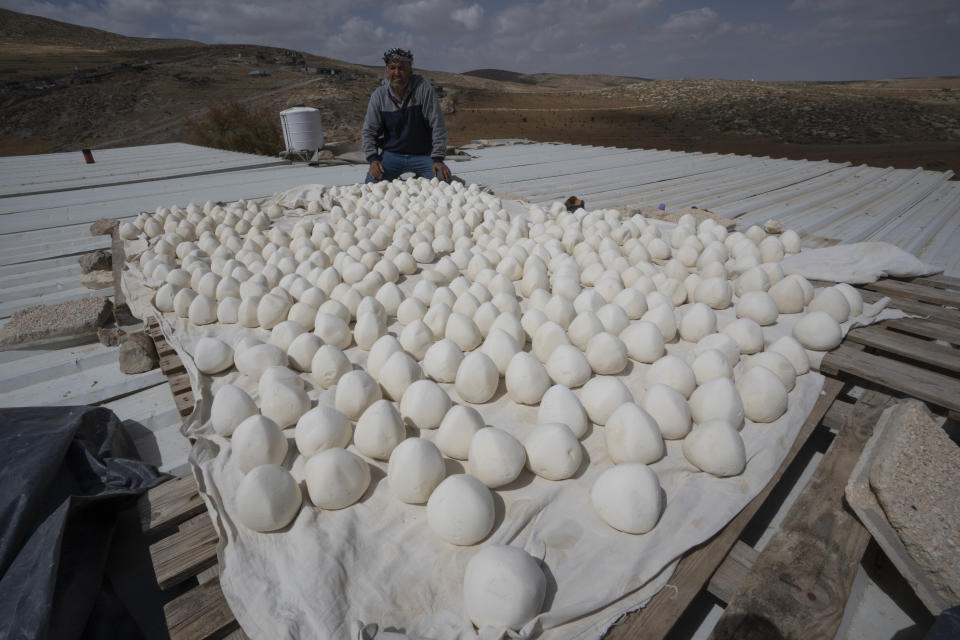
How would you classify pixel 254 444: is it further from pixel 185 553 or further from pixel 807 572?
pixel 807 572

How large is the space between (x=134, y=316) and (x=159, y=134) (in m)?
18.7

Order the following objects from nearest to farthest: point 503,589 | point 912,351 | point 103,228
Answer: point 503,589, point 912,351, point 103,228

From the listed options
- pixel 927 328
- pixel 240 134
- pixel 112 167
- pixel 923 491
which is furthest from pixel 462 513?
pixel 240 134

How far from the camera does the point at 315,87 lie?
22453 mm

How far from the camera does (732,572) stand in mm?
967

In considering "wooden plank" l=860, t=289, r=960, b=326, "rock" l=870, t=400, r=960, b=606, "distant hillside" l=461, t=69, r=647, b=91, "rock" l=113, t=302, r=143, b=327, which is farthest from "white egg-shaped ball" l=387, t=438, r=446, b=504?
"distant hillside" l=461, t=69, r=647, b=91

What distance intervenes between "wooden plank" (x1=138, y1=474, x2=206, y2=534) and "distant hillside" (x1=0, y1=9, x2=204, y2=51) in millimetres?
50030

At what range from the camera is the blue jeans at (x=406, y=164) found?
179 inches

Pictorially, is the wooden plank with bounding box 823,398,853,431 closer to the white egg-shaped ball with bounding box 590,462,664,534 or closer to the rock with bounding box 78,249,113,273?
the white egg-shaped ball with bounding box 590,462,664,534

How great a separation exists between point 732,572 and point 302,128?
668 centimetres

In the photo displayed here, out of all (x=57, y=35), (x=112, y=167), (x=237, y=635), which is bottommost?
(x=237, y=635)

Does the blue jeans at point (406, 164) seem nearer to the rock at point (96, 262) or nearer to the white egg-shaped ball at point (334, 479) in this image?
the rock at point (96, 262)

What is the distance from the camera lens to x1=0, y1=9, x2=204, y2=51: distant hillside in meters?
36.5

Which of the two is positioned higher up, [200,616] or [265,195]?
[265,195]
